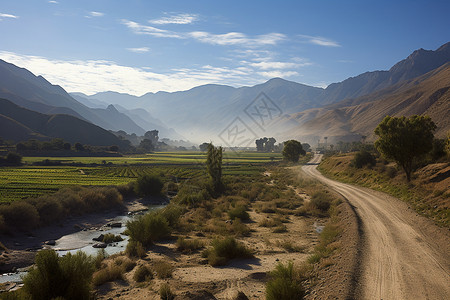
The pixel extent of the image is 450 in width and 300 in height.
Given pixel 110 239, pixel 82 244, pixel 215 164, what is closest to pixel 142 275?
pixel 110 239

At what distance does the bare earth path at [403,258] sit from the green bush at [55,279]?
40.7ft

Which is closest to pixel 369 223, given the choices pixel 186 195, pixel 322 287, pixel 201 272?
pixel 322 287

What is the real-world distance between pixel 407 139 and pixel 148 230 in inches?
1245

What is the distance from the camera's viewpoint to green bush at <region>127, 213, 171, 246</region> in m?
Result: 24.0

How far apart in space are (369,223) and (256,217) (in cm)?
1351

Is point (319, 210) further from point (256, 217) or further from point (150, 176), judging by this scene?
point (150, 176)

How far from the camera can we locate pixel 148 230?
24562 millimetres

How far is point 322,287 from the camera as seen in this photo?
12.6 m

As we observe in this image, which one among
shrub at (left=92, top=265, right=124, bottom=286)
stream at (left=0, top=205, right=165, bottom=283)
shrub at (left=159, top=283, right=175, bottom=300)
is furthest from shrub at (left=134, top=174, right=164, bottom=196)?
shrub at (left=159, top=283, right=175, bottom=300)

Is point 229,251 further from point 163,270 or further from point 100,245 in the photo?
point 100,245

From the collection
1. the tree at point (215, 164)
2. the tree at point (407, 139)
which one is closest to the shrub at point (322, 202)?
the tree at point (407, 139)

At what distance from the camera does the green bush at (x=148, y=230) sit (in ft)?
78.9

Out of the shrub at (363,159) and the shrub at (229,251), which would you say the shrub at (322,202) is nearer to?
the shrub at (229,251)

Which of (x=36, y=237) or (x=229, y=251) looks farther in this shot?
(x=36, y=237)
